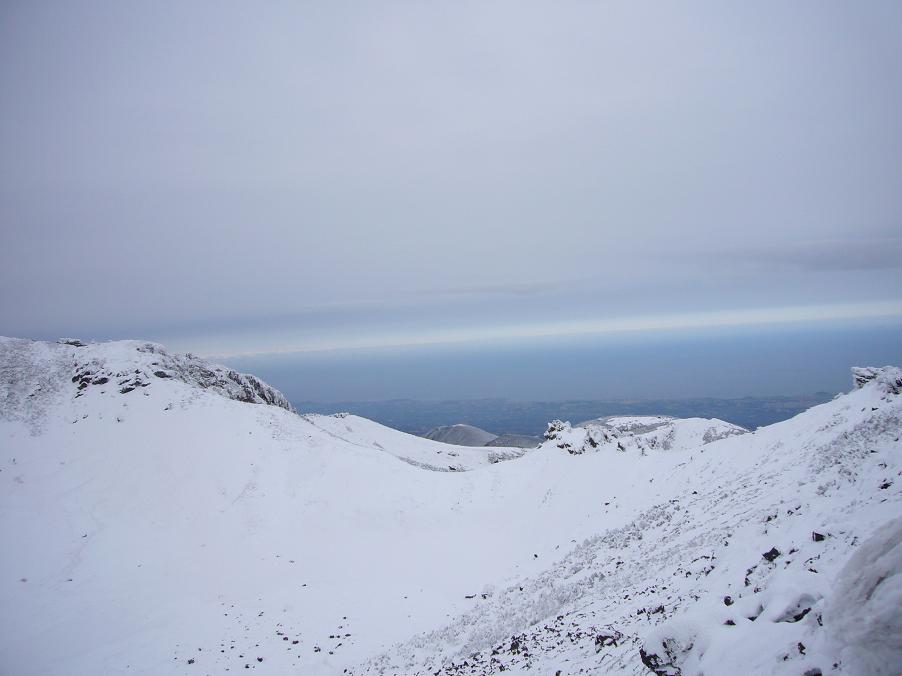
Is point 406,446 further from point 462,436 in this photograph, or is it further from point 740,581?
point 462,436

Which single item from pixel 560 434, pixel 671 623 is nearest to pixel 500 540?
pixel 560 434

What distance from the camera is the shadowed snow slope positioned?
359 inches

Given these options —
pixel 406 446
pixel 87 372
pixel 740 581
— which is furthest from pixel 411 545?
pixel 406 446

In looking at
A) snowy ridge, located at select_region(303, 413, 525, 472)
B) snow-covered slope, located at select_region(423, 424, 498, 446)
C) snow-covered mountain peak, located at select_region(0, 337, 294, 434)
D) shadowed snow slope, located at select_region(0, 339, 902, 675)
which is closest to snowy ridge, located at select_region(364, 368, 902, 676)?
shadowed snow slope, located at select_region(0, 339, 902, 675)

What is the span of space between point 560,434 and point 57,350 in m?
50.9

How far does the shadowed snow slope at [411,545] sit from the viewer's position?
9109 mm

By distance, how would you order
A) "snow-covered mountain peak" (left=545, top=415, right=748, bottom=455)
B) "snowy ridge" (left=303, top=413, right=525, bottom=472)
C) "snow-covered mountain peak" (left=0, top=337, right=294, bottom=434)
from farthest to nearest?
1. "snowy ridge" (left=303, top=413, right=525, bottom=472)
2. "snow-covered mountain peak" (left=0, top=337, right=294, bottom=434)
3. "snow-covered mountain peak" (left=545, top=415, right=748, bottom=455)

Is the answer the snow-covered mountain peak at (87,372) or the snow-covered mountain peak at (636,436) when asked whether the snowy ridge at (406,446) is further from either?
the snow-covered mountain peak at (636,436)

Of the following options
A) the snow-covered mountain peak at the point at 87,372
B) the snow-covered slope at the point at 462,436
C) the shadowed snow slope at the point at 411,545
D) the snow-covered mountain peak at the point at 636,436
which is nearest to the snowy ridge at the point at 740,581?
the shadowed snow slope at the point at 411,545

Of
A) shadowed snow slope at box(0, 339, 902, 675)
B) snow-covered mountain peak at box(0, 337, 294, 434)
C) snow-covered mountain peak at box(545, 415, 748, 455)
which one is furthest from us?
snow-covered mountain peak at box(0, 337, 294, 434)

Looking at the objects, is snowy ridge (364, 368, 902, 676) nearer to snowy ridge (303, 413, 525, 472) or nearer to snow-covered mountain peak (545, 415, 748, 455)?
snow-covered mountain peak (545, 415, 748, 455)

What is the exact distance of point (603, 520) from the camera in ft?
86.3

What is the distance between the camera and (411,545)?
90.1ft

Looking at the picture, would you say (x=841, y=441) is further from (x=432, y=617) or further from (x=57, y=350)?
(x=57, y=350)
